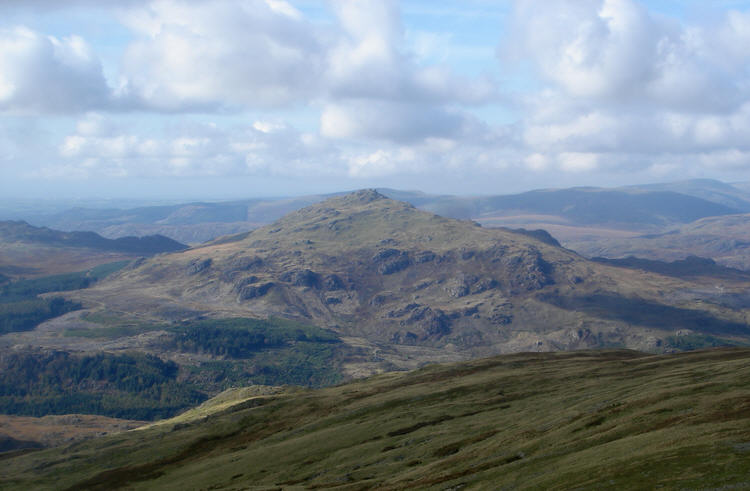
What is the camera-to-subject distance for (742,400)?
84.5 meters

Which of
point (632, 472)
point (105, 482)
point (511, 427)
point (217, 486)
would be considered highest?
point (632, 472)

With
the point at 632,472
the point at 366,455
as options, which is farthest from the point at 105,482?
the point at 632,472

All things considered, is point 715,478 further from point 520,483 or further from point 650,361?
point 650,361

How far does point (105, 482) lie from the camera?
16475 centimetres

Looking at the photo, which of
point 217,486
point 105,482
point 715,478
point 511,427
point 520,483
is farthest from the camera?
point 105,482

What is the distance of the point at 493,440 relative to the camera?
10750 cm

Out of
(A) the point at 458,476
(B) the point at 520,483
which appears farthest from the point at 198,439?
(B) the point at 520,483

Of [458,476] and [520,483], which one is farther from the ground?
[520,483]

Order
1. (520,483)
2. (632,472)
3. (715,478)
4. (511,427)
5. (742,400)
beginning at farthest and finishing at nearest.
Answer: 1. (511,427)
2. (742,400)
3. (520,483)
4. (632,472)
5. (715,478)

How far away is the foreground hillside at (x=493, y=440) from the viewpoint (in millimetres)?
67438

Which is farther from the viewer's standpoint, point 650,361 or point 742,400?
point 650,361

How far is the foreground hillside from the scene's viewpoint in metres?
67.4

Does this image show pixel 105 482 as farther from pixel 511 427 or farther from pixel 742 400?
pixel 742 400

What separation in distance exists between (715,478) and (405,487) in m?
43.1
